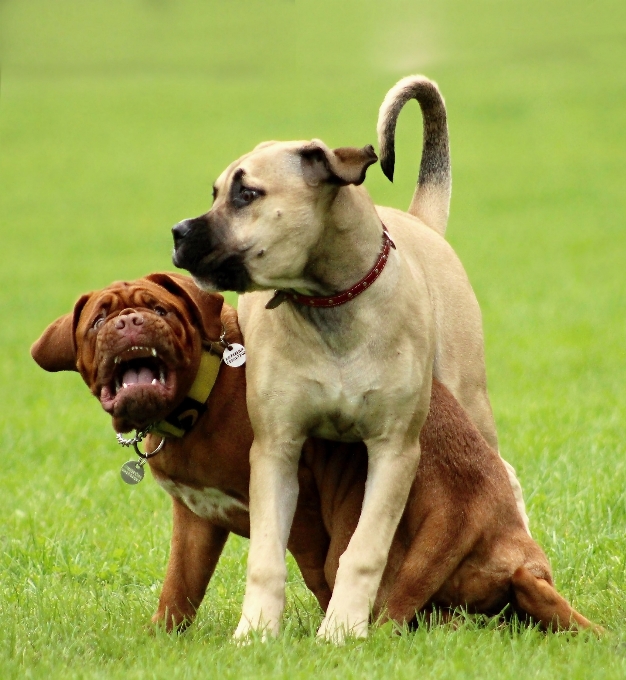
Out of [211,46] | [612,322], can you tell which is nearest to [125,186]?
[211,46]

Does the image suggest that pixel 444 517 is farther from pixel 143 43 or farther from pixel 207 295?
pixel 143 43

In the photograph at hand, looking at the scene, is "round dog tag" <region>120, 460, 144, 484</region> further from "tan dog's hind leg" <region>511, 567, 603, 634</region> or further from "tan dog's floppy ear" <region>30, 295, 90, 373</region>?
"tan dog's hind leg" <region>511, 567, 603, 634</region>

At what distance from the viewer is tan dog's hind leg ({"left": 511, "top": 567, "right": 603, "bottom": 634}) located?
189 inches

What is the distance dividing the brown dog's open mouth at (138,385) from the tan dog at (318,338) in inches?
13.7

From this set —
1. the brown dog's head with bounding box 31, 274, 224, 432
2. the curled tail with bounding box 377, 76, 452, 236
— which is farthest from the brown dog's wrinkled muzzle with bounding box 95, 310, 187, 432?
the curled tail with bounding box 377, 76, 452, 236

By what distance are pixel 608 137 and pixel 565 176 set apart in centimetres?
375

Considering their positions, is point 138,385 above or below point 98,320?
below

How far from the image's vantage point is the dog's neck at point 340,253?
16.3 feet

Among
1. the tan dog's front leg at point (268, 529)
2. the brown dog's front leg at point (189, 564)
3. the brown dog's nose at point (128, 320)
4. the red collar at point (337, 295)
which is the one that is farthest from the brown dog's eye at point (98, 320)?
the brown dog's front leg at point (189, 564)

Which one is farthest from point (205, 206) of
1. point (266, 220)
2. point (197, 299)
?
point (266, 220)

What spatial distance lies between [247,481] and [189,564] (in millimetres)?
495

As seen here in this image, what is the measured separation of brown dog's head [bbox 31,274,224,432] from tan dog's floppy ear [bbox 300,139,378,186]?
0.70 meters

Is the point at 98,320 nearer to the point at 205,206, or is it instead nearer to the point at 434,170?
the point at 434,170

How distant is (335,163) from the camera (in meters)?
4.90
